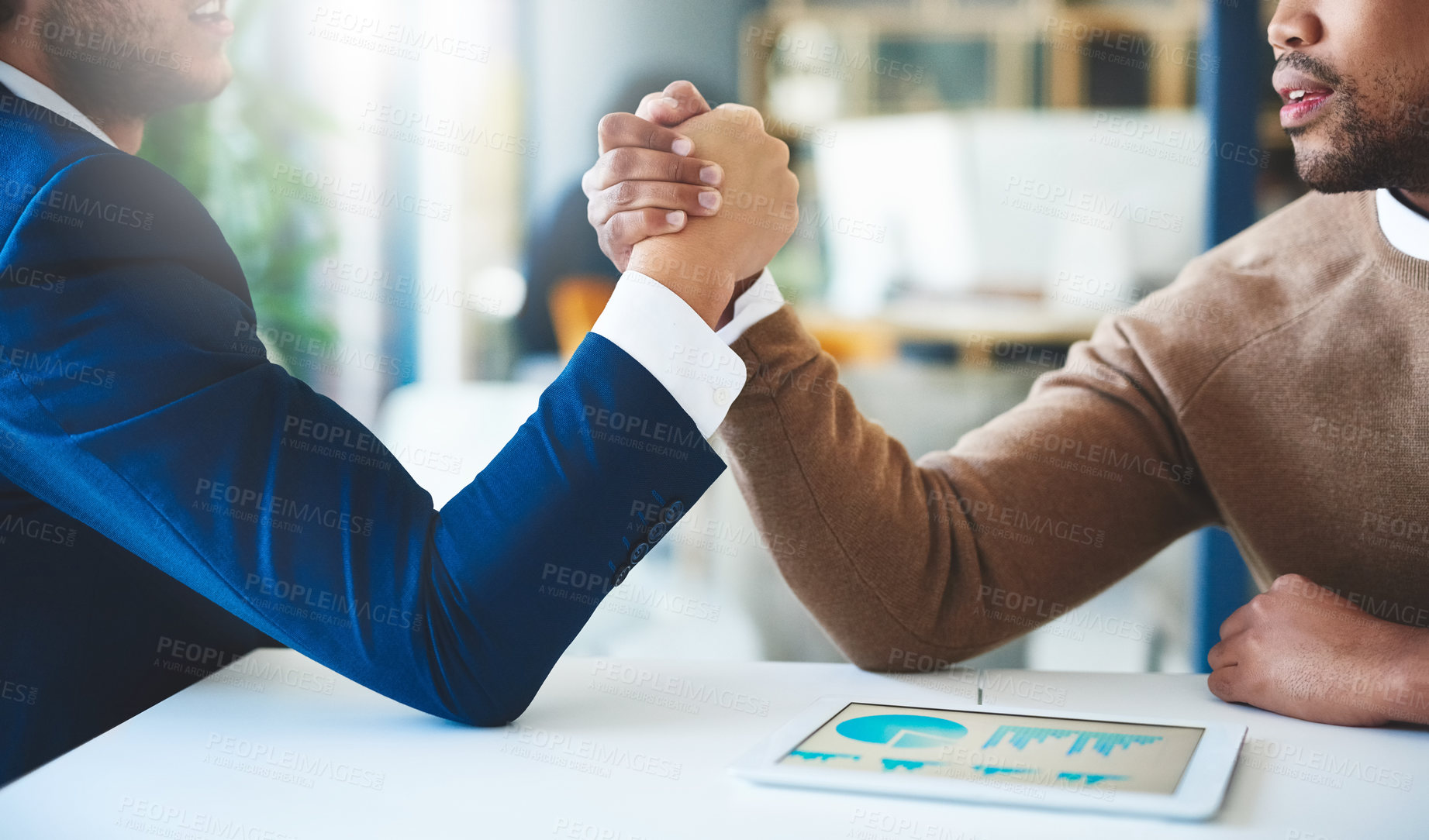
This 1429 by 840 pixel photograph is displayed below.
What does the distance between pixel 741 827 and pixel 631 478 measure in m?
0.23

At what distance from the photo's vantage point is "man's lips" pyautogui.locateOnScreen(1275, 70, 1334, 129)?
43.1 inches

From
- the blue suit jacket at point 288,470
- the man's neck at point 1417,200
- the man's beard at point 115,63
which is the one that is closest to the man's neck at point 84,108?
the man's beard at point 115,63

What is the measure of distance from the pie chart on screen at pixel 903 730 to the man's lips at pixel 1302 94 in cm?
71

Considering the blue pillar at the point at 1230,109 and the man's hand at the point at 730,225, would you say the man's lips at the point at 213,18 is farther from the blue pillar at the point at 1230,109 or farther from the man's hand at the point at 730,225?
the blue pillar at the point at 1230,109

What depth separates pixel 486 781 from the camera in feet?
2.18

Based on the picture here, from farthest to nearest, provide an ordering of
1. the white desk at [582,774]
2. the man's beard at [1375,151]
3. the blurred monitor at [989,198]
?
the blurred monitor at [989,198]
the man's beard at [1375,151]
the white desk at [582,774]

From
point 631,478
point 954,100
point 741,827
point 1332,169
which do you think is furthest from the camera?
point 954,100

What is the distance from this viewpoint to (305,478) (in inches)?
28.6

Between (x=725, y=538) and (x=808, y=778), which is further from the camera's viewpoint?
(x=725, y=538)

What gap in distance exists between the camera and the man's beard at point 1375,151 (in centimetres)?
105

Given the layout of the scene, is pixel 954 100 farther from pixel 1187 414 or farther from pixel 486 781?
pixel 486 781

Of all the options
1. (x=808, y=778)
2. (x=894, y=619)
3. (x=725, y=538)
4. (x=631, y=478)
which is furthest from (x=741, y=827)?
(x=725, y=538)

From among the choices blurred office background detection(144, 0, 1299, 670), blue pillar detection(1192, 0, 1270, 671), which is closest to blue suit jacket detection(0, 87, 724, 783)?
blue pillar detection(1192, 0, 1270, 671)

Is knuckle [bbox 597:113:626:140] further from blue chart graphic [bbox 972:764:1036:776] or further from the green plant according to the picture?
the green plant
